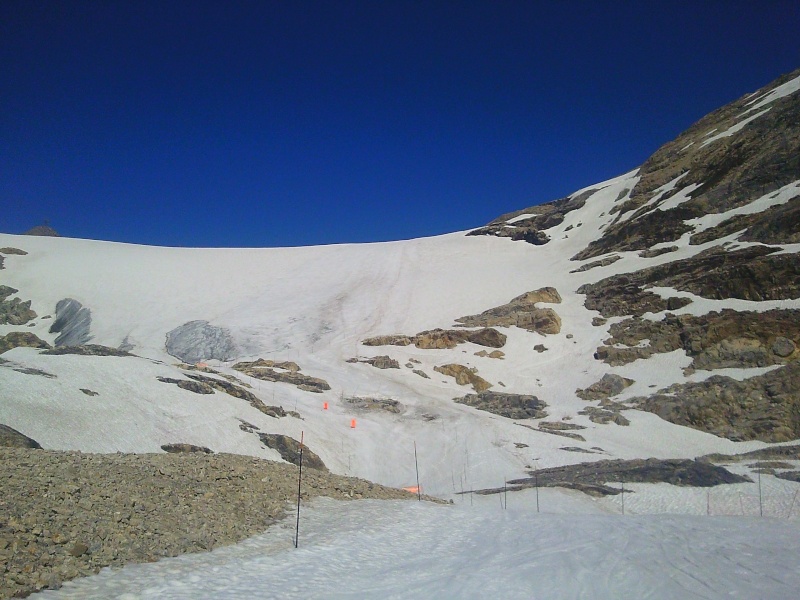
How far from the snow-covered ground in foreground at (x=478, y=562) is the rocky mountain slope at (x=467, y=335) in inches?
468

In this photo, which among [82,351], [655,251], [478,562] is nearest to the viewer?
[478,562]

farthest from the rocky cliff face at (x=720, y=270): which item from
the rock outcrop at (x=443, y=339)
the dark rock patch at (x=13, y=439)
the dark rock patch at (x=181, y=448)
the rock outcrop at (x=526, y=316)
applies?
the dark rock patch at (x=13, y=439)

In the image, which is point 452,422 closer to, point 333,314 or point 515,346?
point 515,346

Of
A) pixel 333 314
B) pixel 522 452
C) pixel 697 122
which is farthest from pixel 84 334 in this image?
pixel 697 122

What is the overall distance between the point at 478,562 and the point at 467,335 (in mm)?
42005

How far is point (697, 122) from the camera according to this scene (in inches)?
3280

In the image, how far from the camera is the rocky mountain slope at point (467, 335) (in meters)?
26.4

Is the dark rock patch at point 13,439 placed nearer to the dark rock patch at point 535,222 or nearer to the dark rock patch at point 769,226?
the dark rock patch at point 769,226

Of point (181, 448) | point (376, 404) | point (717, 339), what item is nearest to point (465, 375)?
point (376, 404)

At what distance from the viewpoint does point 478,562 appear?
1006cm

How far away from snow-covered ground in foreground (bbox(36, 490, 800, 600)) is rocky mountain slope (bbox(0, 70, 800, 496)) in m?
11.9

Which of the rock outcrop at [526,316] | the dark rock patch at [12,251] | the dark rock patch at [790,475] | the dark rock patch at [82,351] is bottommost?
the dark rock patch at [790,475]

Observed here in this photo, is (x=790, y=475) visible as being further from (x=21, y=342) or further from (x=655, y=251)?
(x=21, y=342)

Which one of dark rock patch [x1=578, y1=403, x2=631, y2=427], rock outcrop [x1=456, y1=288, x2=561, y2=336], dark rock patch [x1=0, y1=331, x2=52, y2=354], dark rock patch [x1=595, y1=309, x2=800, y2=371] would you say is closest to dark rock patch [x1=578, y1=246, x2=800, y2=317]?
dark rock patch [x1=595, y1=309, x2=800, y2=371]
